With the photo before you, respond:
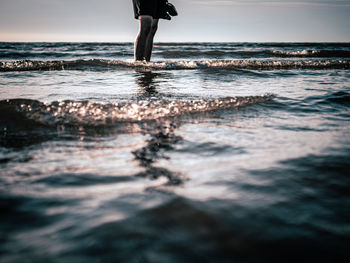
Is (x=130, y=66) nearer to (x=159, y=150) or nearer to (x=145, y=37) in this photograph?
(x=145, y=37)

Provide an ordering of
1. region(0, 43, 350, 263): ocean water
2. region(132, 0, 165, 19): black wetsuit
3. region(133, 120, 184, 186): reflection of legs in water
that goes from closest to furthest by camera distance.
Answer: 1. region(0, 43, 350, 263): ocean water
2. region(133, 120, 184, 186): reflection of legs in water
3. region(132, 0, 165, 19): black wetsuit

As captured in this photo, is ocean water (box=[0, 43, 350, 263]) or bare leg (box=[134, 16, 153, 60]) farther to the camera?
bare leg (box=[134, 16, 153, 60])

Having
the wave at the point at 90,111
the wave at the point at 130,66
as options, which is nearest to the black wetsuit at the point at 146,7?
the wave at the point at 130,66

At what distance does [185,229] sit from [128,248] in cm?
16

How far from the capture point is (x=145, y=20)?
4.71 meters

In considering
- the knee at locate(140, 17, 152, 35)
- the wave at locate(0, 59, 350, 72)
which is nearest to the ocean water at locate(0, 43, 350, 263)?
the knee at locate(140, 17, 152, 35)

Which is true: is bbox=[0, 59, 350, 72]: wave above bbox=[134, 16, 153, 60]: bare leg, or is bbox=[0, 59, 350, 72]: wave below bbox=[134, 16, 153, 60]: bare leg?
below

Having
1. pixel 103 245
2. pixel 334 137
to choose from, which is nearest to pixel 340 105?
pixel 334 137

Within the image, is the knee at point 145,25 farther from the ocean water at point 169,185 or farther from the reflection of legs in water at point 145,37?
the ocean water at point 169,185

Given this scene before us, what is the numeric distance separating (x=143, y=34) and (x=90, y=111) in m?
3.32

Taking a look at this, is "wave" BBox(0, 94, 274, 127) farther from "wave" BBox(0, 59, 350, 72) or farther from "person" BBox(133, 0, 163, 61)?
"wave" BBox(0, 59, 350, 72)

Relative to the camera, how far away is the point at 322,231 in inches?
29.3

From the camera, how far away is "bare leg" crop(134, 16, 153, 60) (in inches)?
186

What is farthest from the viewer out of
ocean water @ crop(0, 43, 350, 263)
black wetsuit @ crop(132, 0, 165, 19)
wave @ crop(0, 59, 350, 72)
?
wave @ crop(0, 59, 350, 72)
